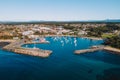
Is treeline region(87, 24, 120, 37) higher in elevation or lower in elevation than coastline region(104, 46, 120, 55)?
higher

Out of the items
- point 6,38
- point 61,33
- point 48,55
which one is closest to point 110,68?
point 48,55

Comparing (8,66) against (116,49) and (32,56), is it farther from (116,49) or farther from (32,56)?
(116,49)

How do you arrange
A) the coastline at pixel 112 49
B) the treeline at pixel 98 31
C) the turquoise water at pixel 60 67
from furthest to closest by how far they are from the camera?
the treeline at pixel 98 31, the coastline at pixel 112 49, the turquoise water at pixel 60 67

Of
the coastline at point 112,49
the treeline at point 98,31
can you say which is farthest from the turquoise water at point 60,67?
the treeline at point 98,31

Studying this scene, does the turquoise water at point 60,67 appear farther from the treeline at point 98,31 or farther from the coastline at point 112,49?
the treeline at point 98,31

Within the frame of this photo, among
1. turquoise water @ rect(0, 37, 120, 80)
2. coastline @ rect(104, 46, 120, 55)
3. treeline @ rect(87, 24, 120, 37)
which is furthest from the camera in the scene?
treeline @ rect(87, 24, 120, 37)

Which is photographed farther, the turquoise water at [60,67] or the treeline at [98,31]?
the treeline at [98,31]

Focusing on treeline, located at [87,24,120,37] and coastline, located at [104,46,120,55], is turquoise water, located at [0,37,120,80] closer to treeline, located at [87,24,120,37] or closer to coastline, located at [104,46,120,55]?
coastline, located at [104,46,120,55]

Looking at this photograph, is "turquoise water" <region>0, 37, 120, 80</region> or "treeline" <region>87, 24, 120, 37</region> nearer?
"turquoise water" <region>0, 37, 120, 80</region>

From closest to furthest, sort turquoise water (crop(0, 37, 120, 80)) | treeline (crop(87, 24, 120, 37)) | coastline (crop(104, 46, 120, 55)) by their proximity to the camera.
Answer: turquoise water (crop(0, 37, 120, 80)) → coastline (crop(104, 46, 120, 55)) → treeline (crop(87, 24, 120, 37))

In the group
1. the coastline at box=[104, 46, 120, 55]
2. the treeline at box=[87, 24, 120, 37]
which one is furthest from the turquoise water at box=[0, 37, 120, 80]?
the treeline at box=[87, 24, 120, 37]
